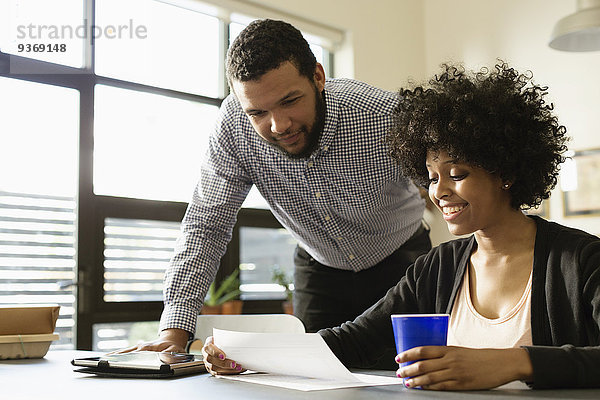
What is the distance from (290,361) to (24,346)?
3.01ft

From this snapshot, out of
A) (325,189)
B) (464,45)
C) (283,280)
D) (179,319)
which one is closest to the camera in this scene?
(179,319)

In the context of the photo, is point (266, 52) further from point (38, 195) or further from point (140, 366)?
point (38, 195)

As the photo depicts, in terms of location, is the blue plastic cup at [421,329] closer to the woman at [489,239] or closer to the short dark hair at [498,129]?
the woman at [489,239]

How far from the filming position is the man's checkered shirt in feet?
6.62

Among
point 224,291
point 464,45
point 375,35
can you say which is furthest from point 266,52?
point 464,45

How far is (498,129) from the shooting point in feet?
4.42

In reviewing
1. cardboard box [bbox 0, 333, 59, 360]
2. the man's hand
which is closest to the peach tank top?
the man's hand

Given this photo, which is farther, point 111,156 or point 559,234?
point 111,156

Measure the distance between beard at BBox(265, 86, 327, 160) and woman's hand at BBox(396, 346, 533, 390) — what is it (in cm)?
94

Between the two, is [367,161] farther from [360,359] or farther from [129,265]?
[129,265]

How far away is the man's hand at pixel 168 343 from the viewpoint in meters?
1.59

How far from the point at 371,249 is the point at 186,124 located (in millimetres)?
2449

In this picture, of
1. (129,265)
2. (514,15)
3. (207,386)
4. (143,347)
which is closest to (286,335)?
(207,386)

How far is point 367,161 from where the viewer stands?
6.65 feet
